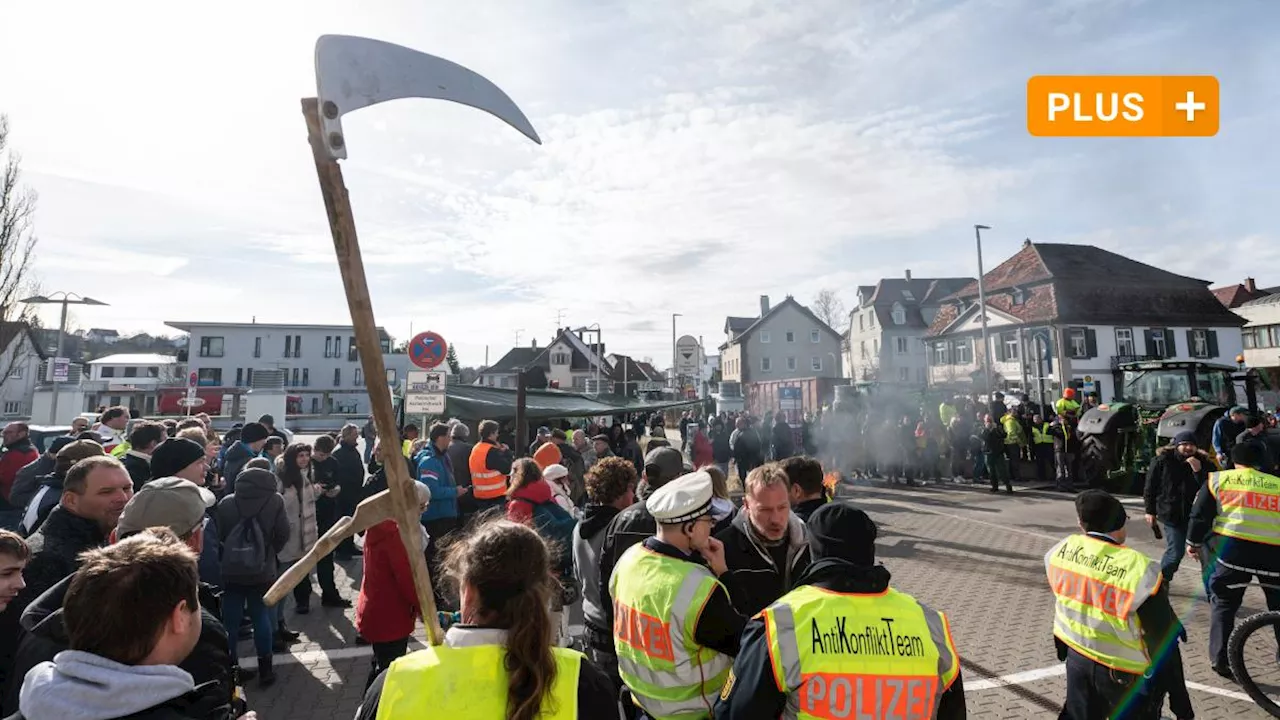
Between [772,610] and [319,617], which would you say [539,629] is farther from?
[319,617]

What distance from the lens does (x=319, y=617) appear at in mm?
6770

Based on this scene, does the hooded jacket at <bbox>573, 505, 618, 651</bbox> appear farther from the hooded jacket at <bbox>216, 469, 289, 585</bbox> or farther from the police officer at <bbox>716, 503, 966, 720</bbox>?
the hooded jacket at <bbox>216, 469, 289, 585</bbox>

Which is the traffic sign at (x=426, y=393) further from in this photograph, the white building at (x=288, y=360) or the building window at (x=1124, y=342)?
the white building at (x=288, y=360)

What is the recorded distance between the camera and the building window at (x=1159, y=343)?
3766 centimetres

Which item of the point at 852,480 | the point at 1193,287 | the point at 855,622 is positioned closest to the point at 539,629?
the point at 855,622

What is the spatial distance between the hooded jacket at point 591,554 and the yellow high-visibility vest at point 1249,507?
498cm

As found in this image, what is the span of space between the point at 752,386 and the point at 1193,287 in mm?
31845

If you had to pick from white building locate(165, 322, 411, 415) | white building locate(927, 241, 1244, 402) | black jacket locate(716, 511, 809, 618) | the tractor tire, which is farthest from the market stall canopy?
white building locate(165, 322, 411, 415)

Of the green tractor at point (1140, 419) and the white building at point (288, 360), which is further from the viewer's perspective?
the white building at point (288, 360)

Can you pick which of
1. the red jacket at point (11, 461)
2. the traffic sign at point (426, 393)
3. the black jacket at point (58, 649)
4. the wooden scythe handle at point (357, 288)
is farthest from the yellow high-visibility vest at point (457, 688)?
the red jacket at point (11, 461)

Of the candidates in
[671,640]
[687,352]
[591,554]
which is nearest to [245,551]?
[591,554]

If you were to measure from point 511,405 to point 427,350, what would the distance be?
4.98 m

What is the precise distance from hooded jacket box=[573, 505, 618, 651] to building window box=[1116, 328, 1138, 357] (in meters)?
43.2

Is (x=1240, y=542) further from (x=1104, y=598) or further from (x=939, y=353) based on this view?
(x=939, y=353)
